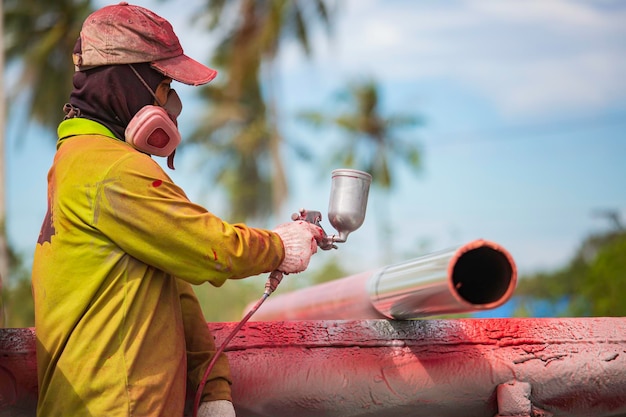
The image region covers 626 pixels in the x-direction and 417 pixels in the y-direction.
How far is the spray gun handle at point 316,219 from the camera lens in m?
2.60

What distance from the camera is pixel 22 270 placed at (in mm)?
15805

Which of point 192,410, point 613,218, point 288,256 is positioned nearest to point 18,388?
point 192,410

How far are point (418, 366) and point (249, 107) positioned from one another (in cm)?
2800

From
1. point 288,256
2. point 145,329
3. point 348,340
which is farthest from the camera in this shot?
point 348,340

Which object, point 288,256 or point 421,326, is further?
point 421,326

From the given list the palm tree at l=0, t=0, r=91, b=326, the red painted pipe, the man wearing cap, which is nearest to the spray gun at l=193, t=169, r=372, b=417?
the man wearing cap

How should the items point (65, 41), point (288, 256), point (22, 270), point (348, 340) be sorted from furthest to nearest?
point (65, 41) < point (22, 270) < point (348, 340) < point (288, 256)

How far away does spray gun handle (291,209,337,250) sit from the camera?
8.52 ft

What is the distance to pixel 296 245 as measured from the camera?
97.9 inches

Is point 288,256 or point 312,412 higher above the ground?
point 288,256

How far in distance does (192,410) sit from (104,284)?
0.54 meters

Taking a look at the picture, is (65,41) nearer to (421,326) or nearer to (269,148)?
(269,148)

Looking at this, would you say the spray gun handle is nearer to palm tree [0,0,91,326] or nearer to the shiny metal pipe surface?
the shiny metal pipe surface

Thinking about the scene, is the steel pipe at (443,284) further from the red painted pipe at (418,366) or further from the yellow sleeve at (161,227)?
the yellow sleeve at (161,227)
